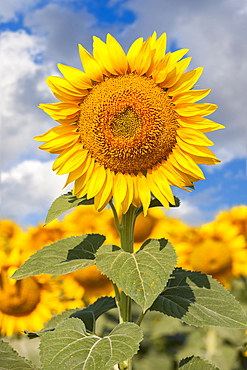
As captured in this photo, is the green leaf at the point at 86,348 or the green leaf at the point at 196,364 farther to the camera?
the green leaf at the point at 196,364

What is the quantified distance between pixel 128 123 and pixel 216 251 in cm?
295

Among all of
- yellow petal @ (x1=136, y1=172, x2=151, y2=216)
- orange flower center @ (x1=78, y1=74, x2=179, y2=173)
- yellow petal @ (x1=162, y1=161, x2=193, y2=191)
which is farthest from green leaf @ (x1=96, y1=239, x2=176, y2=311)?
orange flower center @ (x1=78, y1=74, x2=179, y2=173)

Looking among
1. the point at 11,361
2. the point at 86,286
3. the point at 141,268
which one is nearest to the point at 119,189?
the point at 141,268

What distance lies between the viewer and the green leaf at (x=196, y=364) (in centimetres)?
267

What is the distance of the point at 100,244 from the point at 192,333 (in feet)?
10.2

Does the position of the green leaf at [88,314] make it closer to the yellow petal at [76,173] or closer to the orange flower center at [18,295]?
the yellow petal at [76,173]

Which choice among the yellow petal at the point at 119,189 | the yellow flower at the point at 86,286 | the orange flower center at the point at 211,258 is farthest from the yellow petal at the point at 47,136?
the orange flower center at the point at 211,258

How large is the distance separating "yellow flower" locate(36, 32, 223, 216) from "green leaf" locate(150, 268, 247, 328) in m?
0.50

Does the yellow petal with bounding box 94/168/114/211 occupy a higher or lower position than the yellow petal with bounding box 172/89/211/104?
lower

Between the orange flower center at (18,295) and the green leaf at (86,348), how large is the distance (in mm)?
2040

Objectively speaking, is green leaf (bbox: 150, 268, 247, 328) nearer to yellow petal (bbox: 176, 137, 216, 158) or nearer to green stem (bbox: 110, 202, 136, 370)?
green stem (bbox: 110, 202, 136, 370)

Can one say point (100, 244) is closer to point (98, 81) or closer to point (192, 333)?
point (98, 81)

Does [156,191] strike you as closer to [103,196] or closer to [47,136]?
[103,196]

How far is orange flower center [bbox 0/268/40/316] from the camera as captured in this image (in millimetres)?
4277
